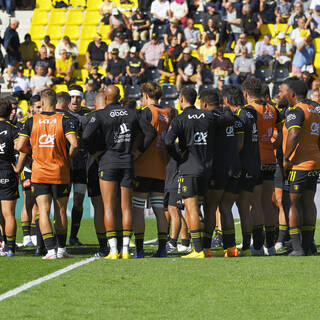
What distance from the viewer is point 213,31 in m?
23.5

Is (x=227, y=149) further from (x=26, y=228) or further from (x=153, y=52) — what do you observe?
(x=153, y=52)

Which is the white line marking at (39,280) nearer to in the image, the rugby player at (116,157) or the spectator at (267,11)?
the rugby player at (116,157)

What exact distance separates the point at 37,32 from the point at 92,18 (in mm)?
2054

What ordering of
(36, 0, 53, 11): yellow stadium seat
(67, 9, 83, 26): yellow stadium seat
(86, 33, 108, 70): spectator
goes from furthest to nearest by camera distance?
(36, 0, 53, 11): yellow stadium seat, (67, 9, 83, 26): yellow stadium seat, (86, 33, 108, 70): spectator

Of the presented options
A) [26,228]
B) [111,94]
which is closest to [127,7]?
[26,228]

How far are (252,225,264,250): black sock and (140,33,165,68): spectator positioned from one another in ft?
44.9

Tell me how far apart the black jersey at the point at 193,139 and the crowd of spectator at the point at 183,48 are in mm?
11611

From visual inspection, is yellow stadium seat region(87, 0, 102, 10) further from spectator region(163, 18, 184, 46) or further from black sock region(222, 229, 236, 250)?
black sock region(222, 229, 236, 250)

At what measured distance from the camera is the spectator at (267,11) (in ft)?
78.8

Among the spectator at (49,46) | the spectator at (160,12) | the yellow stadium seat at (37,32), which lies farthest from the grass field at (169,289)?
the yellow stadium seat at (37,32)

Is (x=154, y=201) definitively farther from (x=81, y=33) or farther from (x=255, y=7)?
(x=81, y=33)

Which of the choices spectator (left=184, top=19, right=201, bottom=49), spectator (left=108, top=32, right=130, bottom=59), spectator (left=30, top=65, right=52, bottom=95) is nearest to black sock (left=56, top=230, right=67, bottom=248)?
spectator (left=30, top=65, right=52, bottom=95)

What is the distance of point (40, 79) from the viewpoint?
928 inches

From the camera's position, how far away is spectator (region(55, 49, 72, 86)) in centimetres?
2469
